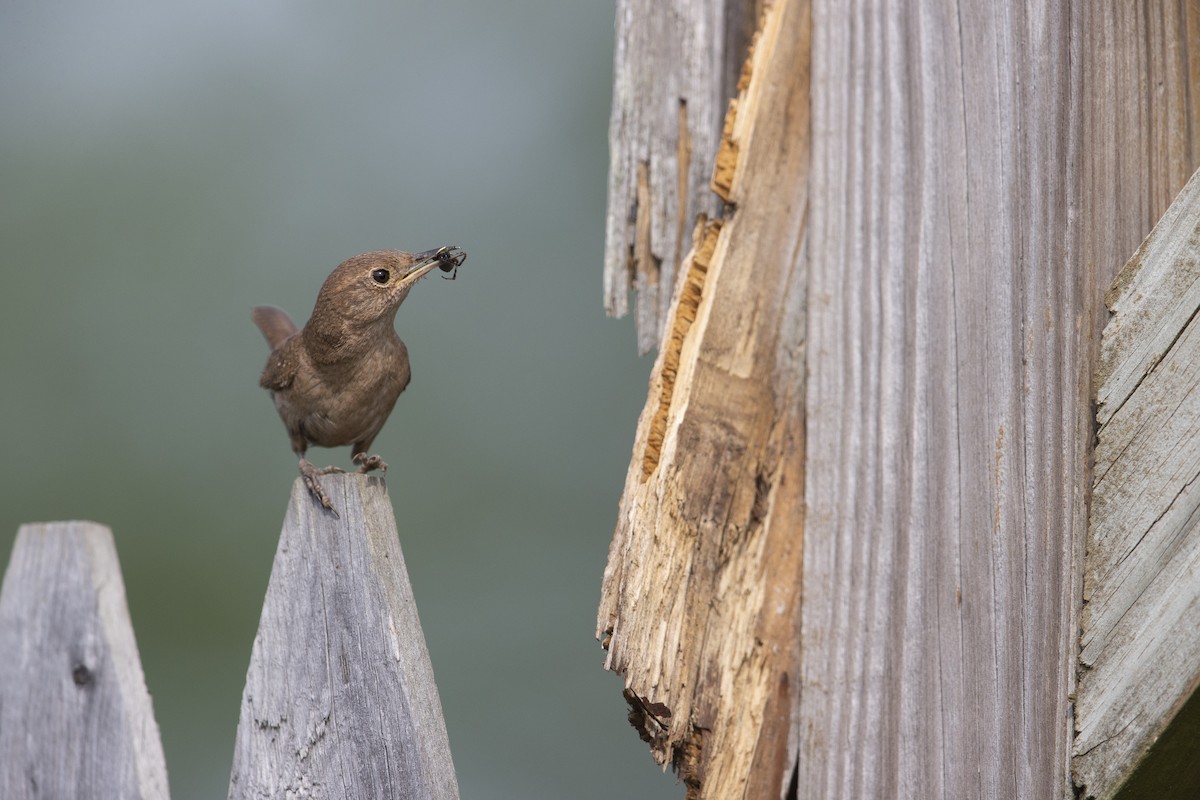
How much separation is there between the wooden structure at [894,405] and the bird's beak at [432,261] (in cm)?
138

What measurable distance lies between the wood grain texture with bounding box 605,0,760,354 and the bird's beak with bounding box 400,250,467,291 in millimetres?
1012

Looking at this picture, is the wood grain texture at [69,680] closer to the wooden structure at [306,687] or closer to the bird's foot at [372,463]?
the wooden structure at [306,687]

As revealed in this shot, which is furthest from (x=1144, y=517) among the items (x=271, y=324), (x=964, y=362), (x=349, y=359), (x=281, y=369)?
(x=271, y=324)

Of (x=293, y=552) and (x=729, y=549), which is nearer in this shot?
(x=293, y=552)

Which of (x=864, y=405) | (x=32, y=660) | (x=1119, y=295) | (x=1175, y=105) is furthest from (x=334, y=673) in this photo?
(x=1175, y=105)

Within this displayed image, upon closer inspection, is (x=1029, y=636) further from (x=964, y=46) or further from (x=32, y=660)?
(x=32, y=660)

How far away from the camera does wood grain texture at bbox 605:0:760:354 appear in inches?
74.6

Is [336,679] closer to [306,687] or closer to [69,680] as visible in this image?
[306,687]

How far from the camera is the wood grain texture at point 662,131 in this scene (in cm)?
189

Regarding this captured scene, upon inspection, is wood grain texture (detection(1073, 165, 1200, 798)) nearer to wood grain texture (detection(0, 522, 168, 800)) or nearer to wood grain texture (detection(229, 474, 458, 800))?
wood grain texture (detection(229, 474, 458, 800))

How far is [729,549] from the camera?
161 centimetres

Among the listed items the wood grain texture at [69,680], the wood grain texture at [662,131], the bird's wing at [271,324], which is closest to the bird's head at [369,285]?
the bird's wing at [271,324]

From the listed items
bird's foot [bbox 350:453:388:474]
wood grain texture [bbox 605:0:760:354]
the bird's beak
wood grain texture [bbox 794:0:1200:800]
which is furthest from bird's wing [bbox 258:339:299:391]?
wood grain texture [bbox 794:0:1200:800]

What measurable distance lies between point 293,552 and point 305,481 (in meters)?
0.11
